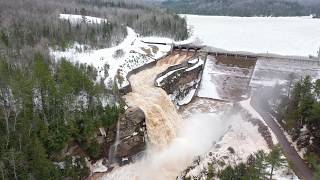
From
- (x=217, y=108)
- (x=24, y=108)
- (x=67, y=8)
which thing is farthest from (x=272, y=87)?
(x=67, y=8)

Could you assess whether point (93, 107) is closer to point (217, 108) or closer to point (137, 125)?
point (137, 125)

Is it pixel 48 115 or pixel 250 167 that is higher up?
pixel 48 115

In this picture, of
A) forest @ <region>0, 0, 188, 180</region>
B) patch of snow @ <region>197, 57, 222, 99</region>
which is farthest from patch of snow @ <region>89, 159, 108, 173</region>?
patch of snow @ <region>197, 57, 222, 99</region>

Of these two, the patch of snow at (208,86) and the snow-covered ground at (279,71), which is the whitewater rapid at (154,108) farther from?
the snow-covered ground at (279,71)

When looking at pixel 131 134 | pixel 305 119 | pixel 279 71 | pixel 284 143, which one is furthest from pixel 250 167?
pixel 279 71

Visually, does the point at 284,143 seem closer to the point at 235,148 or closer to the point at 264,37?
the point at 235,148
